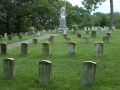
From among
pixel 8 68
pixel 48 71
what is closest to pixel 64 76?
pixel 48 71

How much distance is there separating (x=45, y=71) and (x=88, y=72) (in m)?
1.24

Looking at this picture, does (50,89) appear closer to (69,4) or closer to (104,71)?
(104,71)

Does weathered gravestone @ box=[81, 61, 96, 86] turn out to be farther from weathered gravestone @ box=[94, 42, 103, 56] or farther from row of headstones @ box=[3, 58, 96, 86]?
Result: weathered gravestone @ box=[94, 42, 103, 56]

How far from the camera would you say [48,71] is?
570 centimetres

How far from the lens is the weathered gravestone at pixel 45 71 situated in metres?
5.60

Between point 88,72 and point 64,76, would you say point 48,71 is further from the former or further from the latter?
point 88,72

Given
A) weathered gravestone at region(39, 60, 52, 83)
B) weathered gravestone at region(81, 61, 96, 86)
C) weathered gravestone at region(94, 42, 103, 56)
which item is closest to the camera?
weathered gravestone at region(81, 61, 96, 86)

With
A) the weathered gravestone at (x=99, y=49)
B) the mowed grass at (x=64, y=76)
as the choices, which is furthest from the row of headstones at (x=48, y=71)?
the weathered gravestone at (x=99, y=49)

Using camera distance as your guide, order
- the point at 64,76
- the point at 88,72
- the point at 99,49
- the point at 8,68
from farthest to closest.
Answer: the point at 99,49
the point at 64,76
the point at 8,68
the point at 88,72

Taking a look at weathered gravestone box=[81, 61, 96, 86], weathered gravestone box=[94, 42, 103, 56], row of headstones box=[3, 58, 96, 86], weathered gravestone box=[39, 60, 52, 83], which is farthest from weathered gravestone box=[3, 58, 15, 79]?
weathered gravestone box=[94, 42, 103, 56]

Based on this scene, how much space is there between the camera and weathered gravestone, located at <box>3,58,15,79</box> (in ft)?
19.4

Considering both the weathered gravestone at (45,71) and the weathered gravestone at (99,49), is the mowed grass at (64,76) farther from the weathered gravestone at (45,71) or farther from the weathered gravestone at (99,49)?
the weathered gravestone at (99,49)

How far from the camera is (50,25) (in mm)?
51094

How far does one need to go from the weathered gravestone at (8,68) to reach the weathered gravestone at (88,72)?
2.17m
